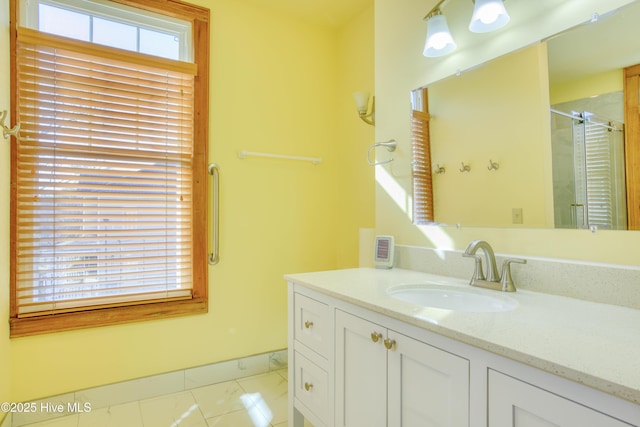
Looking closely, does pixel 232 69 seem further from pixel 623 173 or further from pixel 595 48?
pixel 623 173

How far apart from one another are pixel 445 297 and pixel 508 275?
232 mm

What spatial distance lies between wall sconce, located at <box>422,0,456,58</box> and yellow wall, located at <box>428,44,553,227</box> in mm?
141

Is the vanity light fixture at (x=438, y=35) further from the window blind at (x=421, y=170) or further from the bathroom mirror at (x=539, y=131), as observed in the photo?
the window blind at (x=421, y=170)

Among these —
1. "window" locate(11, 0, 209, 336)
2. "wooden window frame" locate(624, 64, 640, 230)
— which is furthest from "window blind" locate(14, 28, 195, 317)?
"wooden window frame" locate(624, 64, 640, 230)

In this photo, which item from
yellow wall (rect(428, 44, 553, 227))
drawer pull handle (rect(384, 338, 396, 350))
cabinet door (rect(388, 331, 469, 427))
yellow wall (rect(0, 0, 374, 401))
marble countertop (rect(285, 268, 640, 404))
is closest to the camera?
marble countertop (rect(285, 268, 640, 404))

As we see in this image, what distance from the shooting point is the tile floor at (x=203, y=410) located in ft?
5.78

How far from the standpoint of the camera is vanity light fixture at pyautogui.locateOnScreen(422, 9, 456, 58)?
1.54m

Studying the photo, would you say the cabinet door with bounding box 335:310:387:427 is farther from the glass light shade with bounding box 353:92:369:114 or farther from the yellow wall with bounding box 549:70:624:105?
the glass light shade with bounding box 353:92:369:114

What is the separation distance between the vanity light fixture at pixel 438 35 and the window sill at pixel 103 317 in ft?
6.10

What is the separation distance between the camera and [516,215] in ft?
4.36

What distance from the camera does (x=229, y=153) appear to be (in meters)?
2.25

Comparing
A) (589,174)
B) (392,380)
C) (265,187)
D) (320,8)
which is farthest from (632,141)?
(320,8)

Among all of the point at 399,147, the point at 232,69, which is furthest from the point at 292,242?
the point at 232,69

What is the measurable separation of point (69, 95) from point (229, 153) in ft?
2.85
